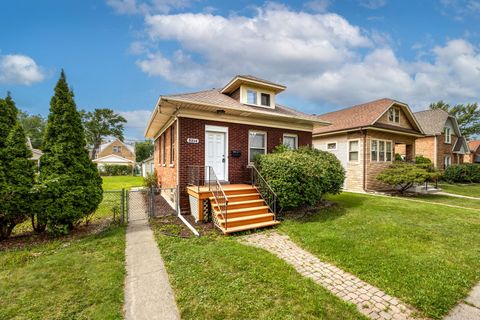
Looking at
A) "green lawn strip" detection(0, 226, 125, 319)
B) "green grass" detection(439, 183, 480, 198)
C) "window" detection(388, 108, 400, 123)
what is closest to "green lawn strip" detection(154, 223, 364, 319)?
"green lawn strip" detection(0, 226, 125, 319)

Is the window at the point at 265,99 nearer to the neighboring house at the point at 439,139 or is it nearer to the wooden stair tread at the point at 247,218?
the wooden stair tread at the point at 247,218

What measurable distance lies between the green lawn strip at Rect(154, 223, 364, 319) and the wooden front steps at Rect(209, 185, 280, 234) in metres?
1.26

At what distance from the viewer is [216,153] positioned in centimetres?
875

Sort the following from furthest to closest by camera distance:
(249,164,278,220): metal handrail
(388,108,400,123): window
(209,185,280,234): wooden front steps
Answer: (388,108,400,123): window < (249,164,278,220): metal handrail < (209,185,280,234): wooden front steps

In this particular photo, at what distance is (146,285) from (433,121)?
28016 mm

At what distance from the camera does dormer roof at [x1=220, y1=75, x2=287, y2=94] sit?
9.67 meters

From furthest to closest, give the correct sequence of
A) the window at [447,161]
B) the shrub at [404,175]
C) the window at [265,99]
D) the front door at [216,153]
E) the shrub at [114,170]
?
the shrub at [114,170], the window at [447,161], the shrub at [404,175], the window at [265,99], the front door at [216,153]

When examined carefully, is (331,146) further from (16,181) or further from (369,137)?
(16,181)

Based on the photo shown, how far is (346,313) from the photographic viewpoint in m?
2.79

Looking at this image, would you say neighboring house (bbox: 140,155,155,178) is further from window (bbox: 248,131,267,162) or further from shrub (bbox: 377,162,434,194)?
shrub (bbox: 377,162,434,194)

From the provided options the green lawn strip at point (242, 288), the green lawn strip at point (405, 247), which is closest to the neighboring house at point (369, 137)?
the green lawn strip at point (405, 247)

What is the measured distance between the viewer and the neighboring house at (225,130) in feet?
26.0

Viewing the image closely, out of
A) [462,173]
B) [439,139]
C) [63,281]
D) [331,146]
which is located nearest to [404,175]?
[331,146]

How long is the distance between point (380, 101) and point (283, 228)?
14268 millimetres
